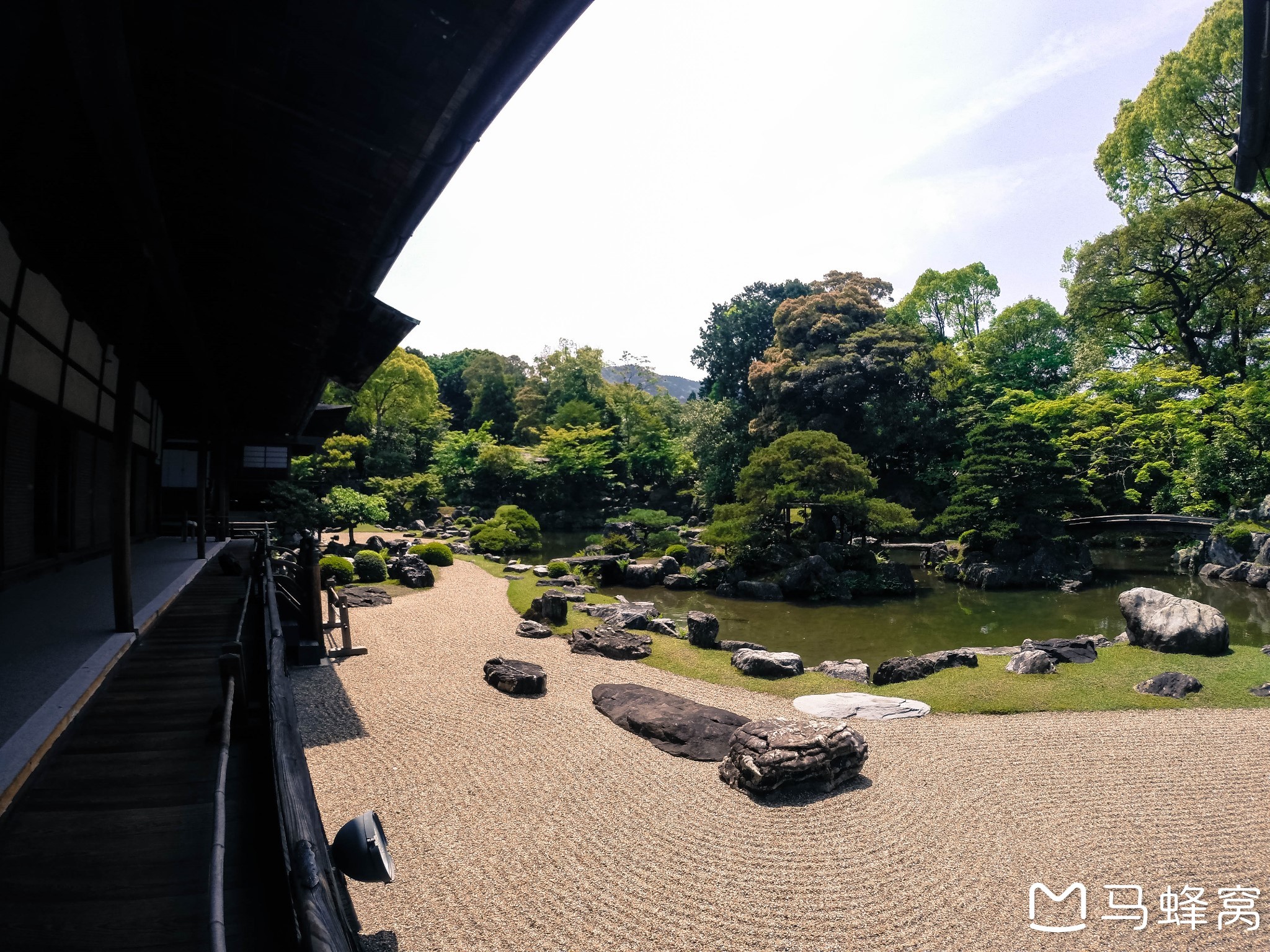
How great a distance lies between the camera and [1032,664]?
9250 mm

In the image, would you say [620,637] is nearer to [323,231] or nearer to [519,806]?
→ [519,806]

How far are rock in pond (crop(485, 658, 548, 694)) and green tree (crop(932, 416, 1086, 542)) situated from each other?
14405 millimetres

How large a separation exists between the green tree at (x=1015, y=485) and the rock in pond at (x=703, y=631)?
10.8 metres

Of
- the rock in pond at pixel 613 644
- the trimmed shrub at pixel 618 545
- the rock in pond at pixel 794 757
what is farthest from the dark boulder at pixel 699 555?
the rock in pond at pixel 794 757

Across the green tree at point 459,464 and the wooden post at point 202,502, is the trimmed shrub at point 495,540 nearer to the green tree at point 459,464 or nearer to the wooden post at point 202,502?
the green tree at point 459,464

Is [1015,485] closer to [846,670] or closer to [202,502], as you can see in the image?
[846,670]

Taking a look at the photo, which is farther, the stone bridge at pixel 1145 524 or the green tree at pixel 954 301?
the green tree at pixel 954 301

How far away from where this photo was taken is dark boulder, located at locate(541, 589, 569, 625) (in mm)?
13070

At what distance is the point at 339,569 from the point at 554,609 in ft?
23.1

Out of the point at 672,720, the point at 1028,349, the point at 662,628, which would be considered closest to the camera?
the point at 672,720

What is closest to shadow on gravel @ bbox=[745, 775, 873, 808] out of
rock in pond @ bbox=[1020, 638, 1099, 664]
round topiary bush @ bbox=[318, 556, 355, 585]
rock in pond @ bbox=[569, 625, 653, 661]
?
rock in pond @ bbox=[569, 625, 653, 661]

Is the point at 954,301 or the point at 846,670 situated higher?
the point at 954,301

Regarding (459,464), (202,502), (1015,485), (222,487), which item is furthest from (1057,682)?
(459,464)

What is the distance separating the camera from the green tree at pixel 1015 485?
18.4m
